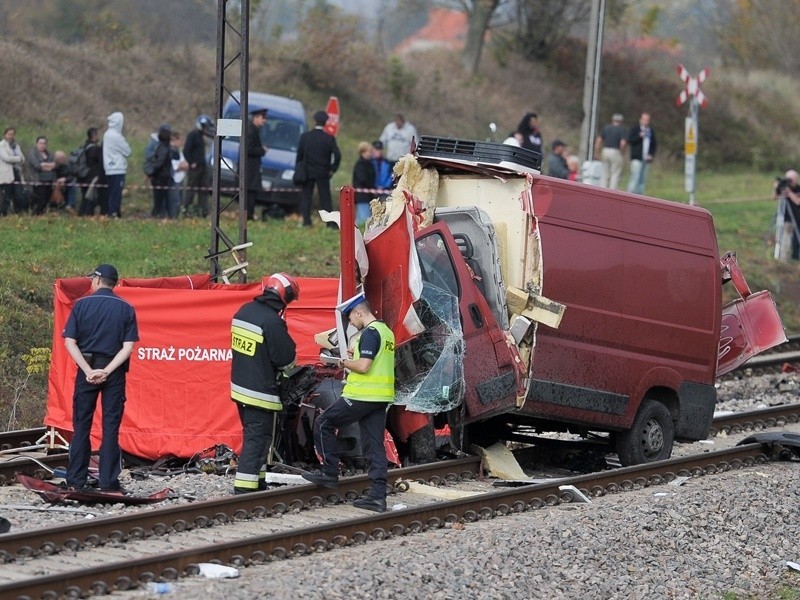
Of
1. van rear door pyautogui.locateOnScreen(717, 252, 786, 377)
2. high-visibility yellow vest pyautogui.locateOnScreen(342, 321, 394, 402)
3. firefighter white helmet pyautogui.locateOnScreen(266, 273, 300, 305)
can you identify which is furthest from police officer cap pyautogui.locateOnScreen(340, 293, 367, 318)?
van rear door pyautogui.locateOnScreen(717, 252, 786, 377)

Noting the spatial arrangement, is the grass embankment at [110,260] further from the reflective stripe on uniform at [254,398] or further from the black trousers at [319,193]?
the reflective stripe on uniform at [254,398]

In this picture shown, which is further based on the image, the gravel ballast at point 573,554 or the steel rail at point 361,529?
the gravel ballast at point 573,554

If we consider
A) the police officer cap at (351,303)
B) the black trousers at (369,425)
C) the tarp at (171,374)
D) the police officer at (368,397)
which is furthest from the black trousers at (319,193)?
the black trousers at (369,425)

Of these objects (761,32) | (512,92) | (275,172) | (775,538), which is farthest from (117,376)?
(761,32)

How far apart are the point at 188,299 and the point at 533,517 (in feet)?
12.9

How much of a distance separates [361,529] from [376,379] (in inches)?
48.4

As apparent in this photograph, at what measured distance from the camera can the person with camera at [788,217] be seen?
28125 millimetres

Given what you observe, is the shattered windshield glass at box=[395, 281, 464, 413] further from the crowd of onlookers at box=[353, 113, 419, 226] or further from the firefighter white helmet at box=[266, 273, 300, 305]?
the crowd of onlookers at box=[353, 113, 419, 226]

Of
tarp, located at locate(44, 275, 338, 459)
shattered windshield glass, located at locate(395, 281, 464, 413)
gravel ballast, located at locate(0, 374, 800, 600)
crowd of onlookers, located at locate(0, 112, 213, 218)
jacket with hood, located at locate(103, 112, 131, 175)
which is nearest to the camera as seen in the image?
gravel ballast, located at locate(0, 374, 800, 600)

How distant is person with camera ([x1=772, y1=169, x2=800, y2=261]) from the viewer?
28.1m

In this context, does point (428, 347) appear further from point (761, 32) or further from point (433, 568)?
point (761, 32)

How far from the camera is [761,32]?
61.2m

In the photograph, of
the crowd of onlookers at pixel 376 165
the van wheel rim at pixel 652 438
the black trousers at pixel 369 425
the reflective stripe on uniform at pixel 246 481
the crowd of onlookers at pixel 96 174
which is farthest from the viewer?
the crowd of onlookers at pixel 376 165

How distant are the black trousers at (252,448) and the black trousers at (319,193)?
12.8 metres
